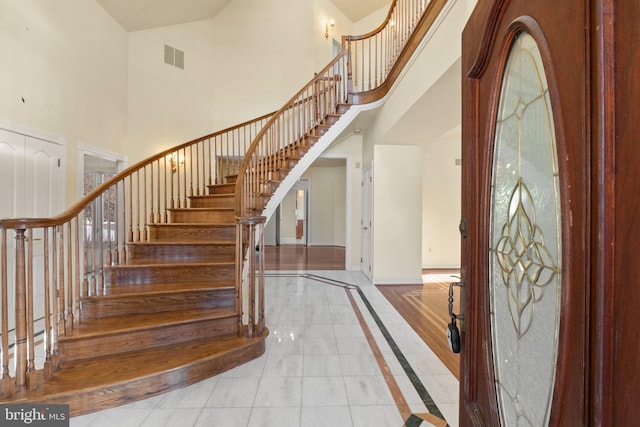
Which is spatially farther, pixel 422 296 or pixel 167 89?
pixel 167 89

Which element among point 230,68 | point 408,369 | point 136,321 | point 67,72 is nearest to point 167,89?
point 230,68

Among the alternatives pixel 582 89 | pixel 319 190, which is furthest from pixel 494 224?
pixel 319 190

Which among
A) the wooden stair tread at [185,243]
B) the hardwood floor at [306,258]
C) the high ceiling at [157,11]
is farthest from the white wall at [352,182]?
the high ceiling at [157,11]

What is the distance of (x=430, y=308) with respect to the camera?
3.60 metres

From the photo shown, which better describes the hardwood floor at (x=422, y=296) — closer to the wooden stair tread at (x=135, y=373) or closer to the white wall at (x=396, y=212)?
the white wall at (x=396, y=212)

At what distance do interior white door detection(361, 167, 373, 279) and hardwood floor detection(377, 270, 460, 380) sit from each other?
65 cm

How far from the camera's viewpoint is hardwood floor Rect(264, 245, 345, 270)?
20.2 feet

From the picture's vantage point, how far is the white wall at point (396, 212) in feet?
15.5

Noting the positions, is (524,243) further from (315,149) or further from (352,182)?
(352,182)

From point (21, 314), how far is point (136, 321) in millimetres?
701

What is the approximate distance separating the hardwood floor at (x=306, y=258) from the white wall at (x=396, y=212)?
4.75ft

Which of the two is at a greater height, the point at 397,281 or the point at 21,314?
the point at 21,314

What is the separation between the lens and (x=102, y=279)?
2516mm

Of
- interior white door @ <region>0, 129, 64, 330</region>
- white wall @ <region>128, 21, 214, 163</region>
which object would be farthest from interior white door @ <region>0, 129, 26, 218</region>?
white wall @ <region>128, 21, 214, 163</region>
